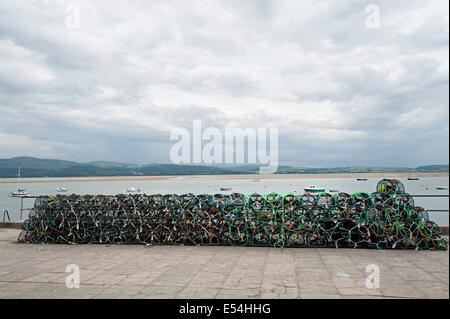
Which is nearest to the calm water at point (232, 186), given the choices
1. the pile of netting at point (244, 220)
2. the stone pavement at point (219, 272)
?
the pile of netting at point (244, 220)

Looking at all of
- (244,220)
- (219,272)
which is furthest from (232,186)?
(219,272)

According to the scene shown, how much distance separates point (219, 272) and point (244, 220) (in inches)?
102

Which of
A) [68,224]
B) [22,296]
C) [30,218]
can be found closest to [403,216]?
[22,296]

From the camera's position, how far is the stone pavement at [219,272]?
5145 mm

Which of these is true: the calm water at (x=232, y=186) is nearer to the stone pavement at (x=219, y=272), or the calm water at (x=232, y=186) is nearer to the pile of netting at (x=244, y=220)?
the pile of netting at (x=244, y=220)

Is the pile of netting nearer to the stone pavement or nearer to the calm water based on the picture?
the stone pavement

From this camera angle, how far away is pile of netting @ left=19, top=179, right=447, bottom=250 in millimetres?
8164

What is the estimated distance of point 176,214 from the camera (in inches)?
363

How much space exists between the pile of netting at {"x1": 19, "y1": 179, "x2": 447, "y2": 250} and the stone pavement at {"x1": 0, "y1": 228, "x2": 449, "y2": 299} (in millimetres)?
403

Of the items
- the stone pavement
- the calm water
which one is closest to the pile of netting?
A: the stone pavement

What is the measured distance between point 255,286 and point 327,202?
4.01 metres

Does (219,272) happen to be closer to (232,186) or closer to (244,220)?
(244,220)

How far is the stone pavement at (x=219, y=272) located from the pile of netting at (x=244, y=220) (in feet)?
1.32
